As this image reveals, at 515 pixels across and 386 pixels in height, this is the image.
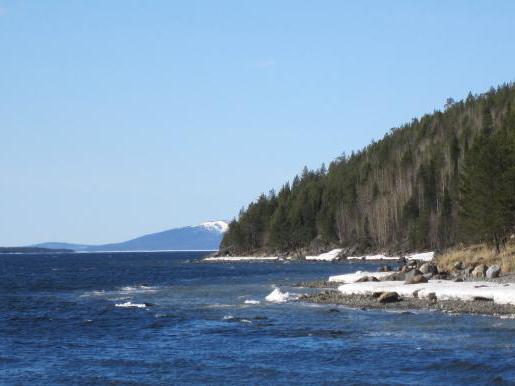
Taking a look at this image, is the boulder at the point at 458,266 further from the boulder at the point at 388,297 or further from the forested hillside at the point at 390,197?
the forested hillside at the point at 390,197

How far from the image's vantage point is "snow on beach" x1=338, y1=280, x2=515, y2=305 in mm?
43250

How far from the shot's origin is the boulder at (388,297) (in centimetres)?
4709

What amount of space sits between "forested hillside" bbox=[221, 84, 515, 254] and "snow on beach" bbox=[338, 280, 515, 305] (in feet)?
234

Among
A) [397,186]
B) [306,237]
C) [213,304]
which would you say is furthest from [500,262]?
[306,237]

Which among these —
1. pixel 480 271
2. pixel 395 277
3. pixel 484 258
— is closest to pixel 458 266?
pixel 484 258

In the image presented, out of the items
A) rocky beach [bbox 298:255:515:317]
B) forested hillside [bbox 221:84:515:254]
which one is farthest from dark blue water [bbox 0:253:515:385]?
forested hillside [bbox 221:84:515:254]

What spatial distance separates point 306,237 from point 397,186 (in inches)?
924

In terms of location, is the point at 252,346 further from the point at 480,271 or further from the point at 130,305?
the point at 480,271

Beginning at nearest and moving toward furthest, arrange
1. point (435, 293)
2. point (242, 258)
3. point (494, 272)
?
1. point (435, 293)
2. point (494, 272)
3. point (242, 258)

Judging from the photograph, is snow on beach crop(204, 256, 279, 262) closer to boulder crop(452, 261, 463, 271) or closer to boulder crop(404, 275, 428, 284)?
boulder crop(452, 261, 463, 271)

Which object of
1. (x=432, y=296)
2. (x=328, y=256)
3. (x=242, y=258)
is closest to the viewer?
(x=432, y=296)

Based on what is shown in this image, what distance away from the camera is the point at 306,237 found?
176 metres

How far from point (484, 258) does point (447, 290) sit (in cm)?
2096

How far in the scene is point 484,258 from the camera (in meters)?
66.9
